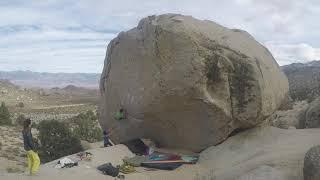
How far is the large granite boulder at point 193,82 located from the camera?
16.3 metres

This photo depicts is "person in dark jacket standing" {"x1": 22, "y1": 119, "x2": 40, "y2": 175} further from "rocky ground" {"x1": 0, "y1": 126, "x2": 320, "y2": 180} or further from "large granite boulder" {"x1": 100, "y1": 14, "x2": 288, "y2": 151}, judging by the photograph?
"large granite boulder" {"x1": 100, "y1": 14, "x2": 288, "y2": 151}

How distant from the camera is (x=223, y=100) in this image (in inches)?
655

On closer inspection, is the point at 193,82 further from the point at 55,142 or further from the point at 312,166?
the point at 55,142

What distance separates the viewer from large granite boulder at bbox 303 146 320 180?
10.5m

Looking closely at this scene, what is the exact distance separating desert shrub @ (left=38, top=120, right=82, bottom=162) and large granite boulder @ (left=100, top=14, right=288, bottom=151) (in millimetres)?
5677

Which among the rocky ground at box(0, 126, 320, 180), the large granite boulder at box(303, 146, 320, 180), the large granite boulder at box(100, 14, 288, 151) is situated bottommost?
the rocky ground at box(0, 126, 320, 180)

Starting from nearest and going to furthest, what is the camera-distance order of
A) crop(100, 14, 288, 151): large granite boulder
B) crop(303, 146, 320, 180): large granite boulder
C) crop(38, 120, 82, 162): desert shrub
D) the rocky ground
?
crop(303, 146, 320, 180): large granite boulder
the rocky ground
crop(100, 14, 288, 151): large granite boulder
crop(38, 120, 82, 162): desert shrub

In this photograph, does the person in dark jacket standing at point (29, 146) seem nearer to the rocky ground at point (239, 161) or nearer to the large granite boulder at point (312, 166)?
the rocky ground at point (239, 161)

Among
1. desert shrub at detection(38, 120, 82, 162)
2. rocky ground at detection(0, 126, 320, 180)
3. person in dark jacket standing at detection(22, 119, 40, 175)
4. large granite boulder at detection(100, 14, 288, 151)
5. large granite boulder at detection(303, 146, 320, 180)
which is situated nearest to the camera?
large granite boulder at detection(303, 146, 320, 180)

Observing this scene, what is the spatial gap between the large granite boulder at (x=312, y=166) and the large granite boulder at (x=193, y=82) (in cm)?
Answer: 563

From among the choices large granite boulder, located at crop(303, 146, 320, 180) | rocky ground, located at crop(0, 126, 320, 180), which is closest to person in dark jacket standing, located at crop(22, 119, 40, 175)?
rocky ground, located at crop(0, 126, 320, 180)

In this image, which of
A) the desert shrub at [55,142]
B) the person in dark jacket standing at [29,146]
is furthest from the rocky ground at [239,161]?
the desert shrub at [55,142]

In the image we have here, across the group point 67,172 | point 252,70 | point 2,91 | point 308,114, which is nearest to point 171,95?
point 252,70

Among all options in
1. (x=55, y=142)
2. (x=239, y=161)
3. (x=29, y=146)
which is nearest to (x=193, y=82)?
(x=239, y=161)
